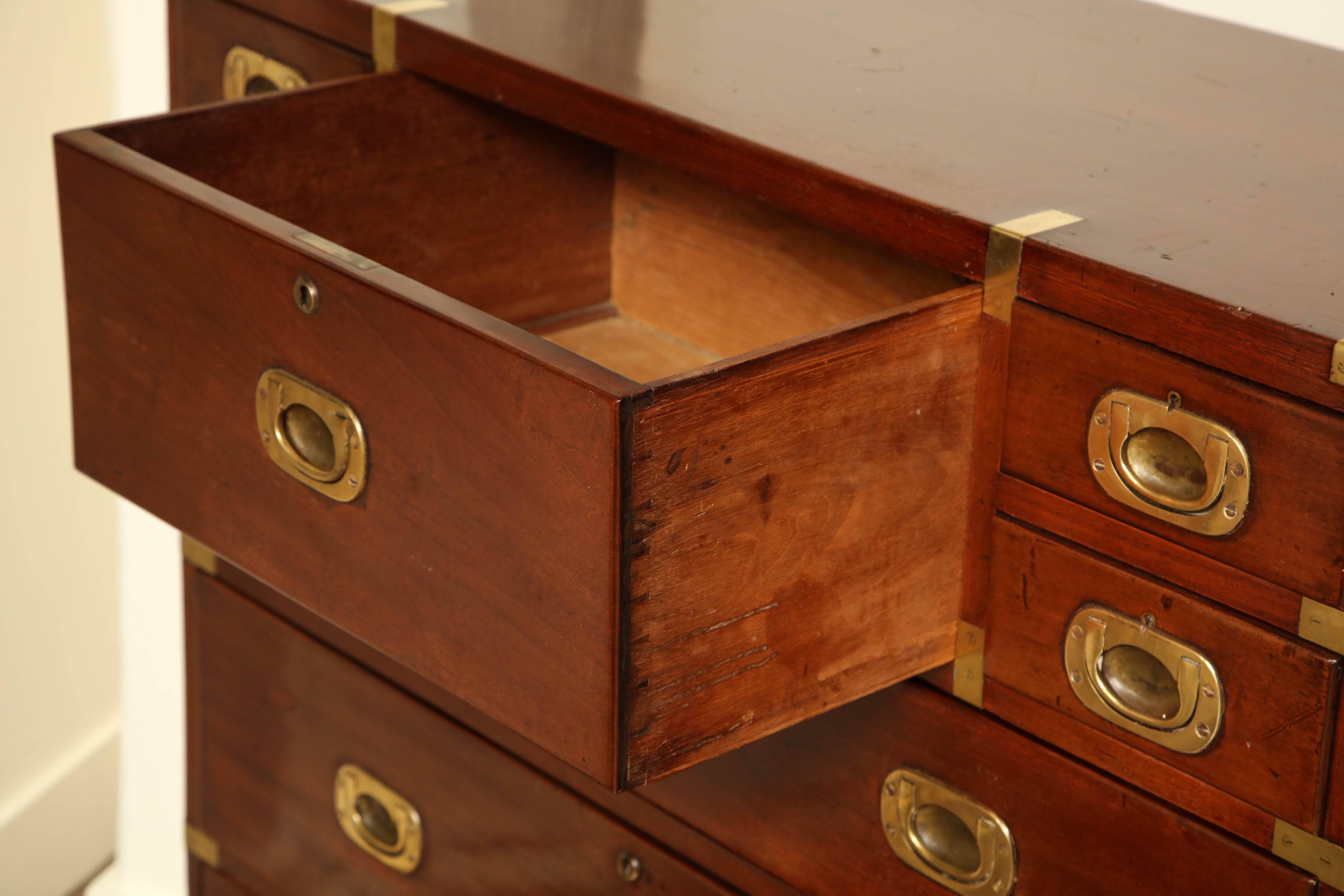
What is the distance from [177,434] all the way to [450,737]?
32 cm

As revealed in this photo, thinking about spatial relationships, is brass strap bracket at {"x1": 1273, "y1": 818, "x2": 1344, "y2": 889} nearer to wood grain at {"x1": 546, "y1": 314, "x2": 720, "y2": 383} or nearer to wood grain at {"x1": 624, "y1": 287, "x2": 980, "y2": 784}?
wood grain at {"x1": 624, "y1": 287, "x2": 980, "y2": 784}

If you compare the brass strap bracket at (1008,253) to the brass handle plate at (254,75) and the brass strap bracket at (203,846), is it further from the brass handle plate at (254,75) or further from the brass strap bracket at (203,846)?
the brass strap bracket at (203,846)

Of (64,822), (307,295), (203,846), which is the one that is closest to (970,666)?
(307,295)

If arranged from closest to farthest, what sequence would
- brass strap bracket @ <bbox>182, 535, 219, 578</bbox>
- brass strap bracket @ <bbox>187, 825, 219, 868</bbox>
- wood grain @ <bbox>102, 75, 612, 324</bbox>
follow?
wood grain @ <bbox>102, 75, 612, 324</bbox> < brass strap bracket @ <bbox>182, 535, 219, 578</bbox> < brass strap bracket @ <bbox>187, 825, 219, 868</bbox>

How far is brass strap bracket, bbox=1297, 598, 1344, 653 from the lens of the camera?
0.73m

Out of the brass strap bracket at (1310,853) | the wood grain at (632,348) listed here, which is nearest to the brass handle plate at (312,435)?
the wood grain at (632,348)

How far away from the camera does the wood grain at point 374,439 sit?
0.76m

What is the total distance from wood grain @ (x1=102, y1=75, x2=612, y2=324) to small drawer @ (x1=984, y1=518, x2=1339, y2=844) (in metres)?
0.46

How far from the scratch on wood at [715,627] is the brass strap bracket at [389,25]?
1.66 ft

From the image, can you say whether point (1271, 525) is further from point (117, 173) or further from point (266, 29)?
point (266, 29)

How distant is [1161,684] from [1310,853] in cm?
10

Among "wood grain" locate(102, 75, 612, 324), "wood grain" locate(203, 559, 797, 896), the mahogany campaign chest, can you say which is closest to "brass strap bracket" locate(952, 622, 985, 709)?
the mahogany campaign chest

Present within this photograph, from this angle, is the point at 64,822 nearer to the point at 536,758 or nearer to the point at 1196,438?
the point at 536,758

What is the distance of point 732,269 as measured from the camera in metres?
1.17
